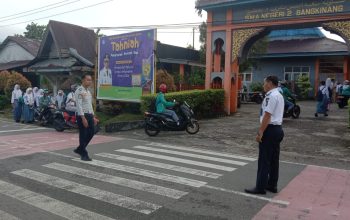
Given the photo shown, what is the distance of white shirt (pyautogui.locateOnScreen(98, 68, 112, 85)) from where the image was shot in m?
17.8

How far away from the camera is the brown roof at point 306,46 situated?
27.3 m

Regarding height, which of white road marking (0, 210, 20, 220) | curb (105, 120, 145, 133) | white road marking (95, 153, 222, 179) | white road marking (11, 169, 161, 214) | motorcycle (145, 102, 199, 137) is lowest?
white road marking (0, 210, 20, 220)

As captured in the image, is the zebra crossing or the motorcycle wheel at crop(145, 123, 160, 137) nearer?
the zebra crossing

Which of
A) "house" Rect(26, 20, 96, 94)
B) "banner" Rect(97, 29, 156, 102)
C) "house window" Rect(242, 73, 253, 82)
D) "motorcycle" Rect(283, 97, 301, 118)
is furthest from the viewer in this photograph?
"house window" Rect(242, 73, 253, 82)

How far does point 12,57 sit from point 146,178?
26936mm

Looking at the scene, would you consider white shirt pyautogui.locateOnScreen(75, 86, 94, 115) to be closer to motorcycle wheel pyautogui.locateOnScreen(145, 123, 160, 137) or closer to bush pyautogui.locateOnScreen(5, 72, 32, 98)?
motorcycle wheel pyautogui.locateOnScreen(145, 123, 160, 137)

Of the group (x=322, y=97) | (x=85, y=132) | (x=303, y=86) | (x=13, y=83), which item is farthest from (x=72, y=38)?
(x=85, y=132)

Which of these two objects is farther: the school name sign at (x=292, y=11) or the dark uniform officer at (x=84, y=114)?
the school name sign at (x=292, y=11)

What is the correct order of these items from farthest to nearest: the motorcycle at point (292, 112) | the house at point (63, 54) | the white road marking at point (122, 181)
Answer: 1. the house at point (63, 54)
2. the motorcycle at point (292, 112)
3. the white road marking at point (122, 181)

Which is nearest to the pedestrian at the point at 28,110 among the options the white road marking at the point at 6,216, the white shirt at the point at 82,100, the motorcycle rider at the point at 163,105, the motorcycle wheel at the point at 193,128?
the motorcycle rider at the point at 163,105

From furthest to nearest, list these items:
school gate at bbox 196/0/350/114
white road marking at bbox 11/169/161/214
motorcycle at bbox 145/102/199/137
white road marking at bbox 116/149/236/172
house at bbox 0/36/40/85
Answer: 1. house at bbox 0/36/40/85
2. school gate at bbox 196/0/350/114
3. motorcycle at bbox 145/102/199/137
4. white road marking at bbox 116/149/236/172
5. white road marking at bbox 11/169/161/214

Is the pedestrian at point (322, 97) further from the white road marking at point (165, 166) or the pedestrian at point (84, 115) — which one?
the pedestrian at point (84, 115)

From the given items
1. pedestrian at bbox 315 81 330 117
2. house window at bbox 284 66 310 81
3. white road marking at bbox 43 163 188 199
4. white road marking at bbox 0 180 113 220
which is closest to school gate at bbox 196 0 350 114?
pedestrian at bbox 315 81 330 117

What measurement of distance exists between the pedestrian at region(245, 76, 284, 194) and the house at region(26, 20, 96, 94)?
1574cm
